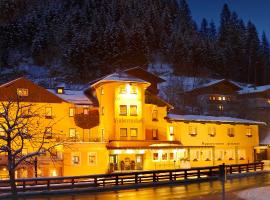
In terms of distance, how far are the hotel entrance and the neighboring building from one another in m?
37.1

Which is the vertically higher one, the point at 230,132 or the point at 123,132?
the point at 230,132

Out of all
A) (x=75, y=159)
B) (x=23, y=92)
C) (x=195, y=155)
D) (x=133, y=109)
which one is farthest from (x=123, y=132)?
(x=23, y=92)

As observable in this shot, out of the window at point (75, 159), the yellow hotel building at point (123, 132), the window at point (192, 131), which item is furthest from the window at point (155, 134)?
→ the window at point (75, 159)

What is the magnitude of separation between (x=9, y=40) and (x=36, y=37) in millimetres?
8300

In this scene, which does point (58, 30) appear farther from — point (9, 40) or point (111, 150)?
point (111, 150)

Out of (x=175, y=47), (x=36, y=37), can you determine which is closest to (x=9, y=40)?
(x=36, y=37)

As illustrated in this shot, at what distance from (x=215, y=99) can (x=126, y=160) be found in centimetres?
4318

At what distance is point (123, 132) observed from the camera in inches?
2259

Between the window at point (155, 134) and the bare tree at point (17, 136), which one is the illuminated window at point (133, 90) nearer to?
the window at point (155, 134)

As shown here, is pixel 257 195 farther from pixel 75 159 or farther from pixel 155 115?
pixel 155 115

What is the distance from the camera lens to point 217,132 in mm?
63000

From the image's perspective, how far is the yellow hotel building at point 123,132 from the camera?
52969 mm

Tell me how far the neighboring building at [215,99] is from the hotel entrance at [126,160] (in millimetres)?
37068

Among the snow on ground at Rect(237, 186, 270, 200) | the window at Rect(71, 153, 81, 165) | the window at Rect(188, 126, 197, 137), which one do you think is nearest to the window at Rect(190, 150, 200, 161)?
the window at Rect(188, 126, 197, 137)
